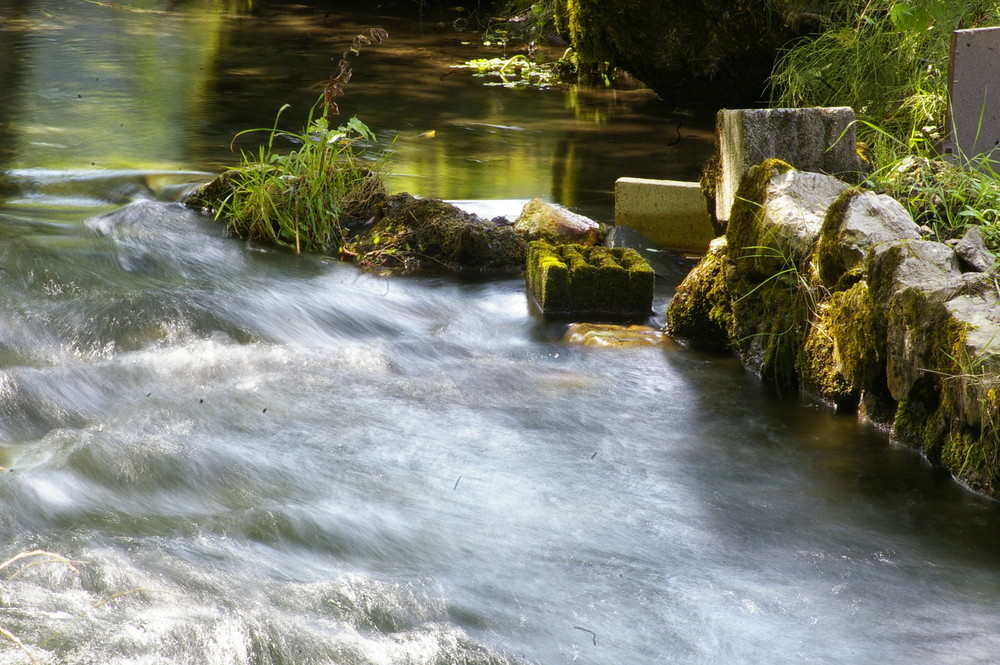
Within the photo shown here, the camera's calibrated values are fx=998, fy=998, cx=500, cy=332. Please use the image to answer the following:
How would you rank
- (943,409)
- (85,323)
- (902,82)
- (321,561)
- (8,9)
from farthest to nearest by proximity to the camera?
(8,9)
(902,82)
(85,323)
(943,409)
(321,561)

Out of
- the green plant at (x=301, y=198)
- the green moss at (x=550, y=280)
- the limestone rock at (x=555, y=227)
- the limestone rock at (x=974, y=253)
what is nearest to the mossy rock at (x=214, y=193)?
the green plant at (x=301, y=198)

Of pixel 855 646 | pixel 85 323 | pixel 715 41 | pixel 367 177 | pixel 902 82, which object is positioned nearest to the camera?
pixel 855 646

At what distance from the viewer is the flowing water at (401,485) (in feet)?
10.3

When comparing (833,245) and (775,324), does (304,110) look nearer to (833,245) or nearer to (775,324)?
(775,324)

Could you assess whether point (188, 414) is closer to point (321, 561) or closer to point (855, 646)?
point (321, 561)

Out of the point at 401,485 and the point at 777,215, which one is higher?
the point at 777,215

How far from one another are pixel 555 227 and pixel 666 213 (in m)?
0.96

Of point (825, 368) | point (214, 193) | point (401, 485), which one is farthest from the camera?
point (214, 193)

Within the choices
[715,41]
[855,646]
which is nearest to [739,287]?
[855,646]

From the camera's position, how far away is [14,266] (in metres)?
6.27

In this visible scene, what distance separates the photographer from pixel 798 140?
19.7ft

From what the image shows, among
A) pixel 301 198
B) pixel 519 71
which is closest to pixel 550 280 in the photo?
pixel 301 198

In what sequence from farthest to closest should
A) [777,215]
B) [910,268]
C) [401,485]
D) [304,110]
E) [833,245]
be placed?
[304,110] < [777,215] < [833,245] < [910,268] < [401,485]

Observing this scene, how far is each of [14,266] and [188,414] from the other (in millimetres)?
2366
